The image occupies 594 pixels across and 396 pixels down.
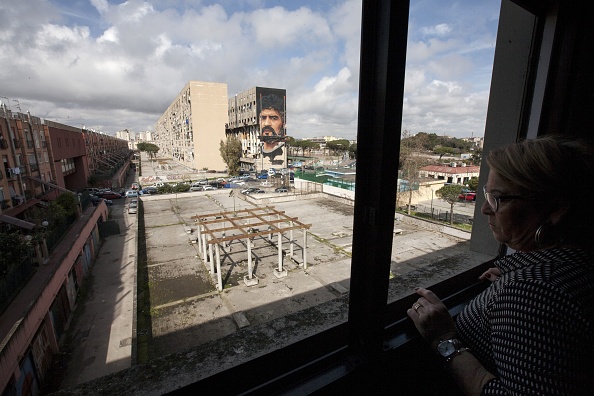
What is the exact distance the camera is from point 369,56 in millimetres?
792

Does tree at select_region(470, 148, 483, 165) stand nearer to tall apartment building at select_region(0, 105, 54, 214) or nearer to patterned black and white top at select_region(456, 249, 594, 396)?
patterned black and white top at select_region(456, 249, 594, 396)

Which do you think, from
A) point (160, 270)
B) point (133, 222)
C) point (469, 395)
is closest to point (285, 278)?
point (160, 270)

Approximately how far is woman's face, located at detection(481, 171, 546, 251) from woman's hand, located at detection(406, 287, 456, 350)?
339 mm

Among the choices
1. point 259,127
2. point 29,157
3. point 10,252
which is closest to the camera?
point 10,252

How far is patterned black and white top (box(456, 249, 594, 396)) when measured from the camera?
477 millimetres

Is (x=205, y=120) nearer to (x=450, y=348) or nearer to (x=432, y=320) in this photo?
(x=432, y=320)

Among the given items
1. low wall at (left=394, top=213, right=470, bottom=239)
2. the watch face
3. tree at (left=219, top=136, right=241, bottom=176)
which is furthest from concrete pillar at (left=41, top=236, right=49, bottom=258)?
tree at (left=219, top=136, right=241, bottom=176)

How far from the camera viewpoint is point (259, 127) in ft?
99.1

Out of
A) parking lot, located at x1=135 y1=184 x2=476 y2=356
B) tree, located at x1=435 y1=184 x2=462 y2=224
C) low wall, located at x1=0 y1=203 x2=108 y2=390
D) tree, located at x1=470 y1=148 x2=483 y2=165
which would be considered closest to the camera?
tree, located at x1=470 y1=148 x2=483 y2=165

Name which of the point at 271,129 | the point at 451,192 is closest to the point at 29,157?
the point at 451,192

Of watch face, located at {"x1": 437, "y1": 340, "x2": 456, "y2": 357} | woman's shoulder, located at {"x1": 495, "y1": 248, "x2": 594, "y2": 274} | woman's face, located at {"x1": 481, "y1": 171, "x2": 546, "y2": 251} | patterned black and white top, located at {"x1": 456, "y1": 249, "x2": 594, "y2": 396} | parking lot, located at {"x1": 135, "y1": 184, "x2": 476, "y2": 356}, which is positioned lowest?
parking lot, located at {"x1": 135, "y1": 184, "x2": 476, "y2": 356}

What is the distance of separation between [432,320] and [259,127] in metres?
30.7

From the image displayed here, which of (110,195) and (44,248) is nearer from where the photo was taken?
(44,248)

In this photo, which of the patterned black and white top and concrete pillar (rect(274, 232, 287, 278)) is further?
concrete pillar (rect(274, 232, 287, 278))
